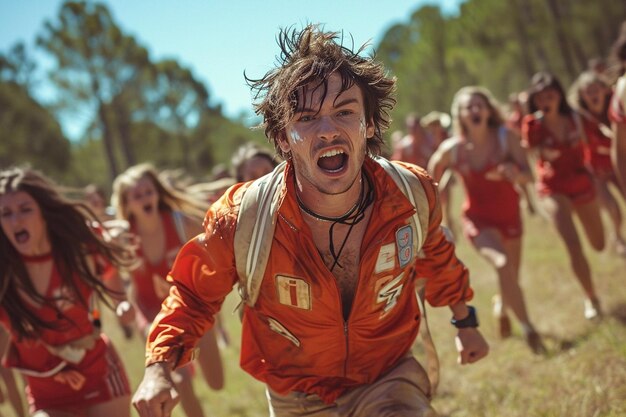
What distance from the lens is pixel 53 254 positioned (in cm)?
413

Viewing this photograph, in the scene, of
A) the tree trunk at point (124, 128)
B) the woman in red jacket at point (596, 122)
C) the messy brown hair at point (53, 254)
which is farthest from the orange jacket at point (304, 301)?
the tree trunk at point (124, 128)

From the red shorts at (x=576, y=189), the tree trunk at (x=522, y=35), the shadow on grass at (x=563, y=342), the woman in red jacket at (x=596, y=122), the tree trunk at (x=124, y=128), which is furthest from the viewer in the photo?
the tree trunk at (x=124, y=128)

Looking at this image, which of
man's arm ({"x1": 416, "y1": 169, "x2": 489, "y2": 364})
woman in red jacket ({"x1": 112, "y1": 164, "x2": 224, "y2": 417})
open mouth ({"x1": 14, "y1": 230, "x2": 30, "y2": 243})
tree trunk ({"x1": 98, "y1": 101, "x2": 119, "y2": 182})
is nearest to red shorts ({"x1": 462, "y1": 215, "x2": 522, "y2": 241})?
woman in red jacket ({"x1": 112, "y1": 164, "x2": 224, "y2": 417})

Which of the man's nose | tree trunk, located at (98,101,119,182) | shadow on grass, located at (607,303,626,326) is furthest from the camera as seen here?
tree trunk, located at (98,101,119,182)

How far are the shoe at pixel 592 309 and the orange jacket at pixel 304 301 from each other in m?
3.48

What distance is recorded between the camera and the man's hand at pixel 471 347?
9.69 feet

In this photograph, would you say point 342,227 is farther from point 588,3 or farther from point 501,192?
point 588,3

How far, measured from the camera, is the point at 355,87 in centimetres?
271

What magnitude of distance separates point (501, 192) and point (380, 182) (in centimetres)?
373

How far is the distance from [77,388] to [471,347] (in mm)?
2344

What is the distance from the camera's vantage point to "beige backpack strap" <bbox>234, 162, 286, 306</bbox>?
→ 100 inches

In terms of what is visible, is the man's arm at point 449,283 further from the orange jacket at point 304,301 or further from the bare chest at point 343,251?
the bare chest at point 343,251

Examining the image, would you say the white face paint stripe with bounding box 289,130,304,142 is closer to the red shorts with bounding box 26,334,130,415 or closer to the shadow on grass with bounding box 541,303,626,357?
the red shorts with bounding box 26,334,130,415

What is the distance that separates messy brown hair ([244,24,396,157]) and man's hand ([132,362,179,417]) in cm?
113
